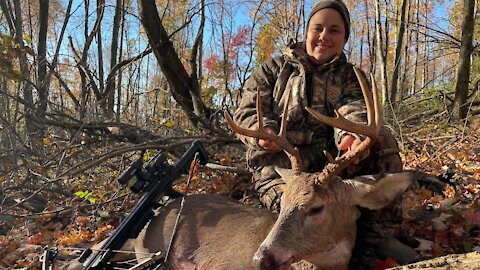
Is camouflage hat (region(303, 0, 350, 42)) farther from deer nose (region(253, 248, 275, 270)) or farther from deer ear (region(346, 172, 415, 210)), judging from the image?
deer nose (region(253, 248, 275, 270))

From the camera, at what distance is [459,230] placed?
3.72 m

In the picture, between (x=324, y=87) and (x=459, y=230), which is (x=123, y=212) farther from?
(x=459, y=230)

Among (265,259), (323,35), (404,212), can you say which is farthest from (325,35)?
(265,259)

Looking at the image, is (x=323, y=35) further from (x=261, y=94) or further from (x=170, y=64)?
(x=170, y=64)

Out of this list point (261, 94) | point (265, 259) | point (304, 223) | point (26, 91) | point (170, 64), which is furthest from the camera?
point (26, 91)

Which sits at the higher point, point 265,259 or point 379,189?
point 379,189

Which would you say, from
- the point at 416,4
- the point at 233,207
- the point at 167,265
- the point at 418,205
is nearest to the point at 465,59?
the point at 418,205

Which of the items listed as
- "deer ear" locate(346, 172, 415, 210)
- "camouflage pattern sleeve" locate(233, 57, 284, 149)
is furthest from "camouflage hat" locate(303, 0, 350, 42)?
"deer ear" locate(346, 172, 415, 210)

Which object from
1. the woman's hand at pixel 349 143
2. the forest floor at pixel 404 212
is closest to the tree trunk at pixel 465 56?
the forest floor at pixel 404 212

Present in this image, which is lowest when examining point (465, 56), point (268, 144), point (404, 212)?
point (404, 212)

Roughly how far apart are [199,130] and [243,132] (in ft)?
10.8

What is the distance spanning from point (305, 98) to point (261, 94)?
43 centimetres

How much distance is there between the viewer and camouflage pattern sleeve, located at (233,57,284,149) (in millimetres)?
3982

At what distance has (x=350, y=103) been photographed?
366 cm
